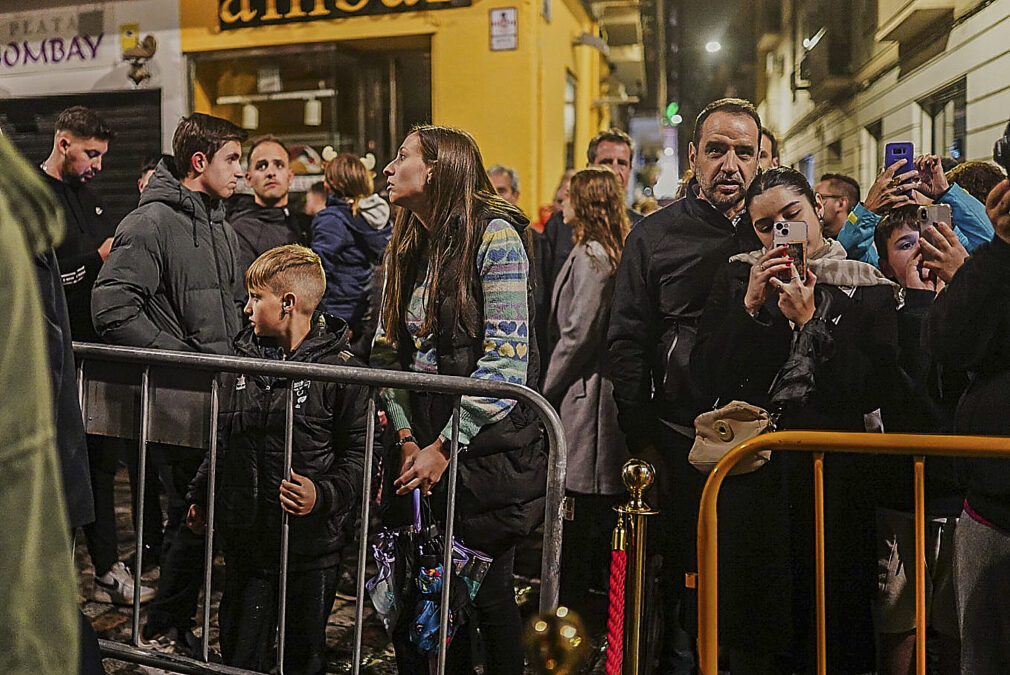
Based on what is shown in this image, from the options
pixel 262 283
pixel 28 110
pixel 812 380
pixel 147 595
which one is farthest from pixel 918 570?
pixel 28 110

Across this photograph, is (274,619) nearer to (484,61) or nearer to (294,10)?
(484,61)

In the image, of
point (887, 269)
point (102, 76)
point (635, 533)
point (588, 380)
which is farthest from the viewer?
point (102, 76)

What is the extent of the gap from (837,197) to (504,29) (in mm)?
1486

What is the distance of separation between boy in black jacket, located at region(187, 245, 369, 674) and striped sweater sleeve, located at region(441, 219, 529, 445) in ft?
1.40

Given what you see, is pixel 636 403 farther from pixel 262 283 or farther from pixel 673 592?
pixel 262 283

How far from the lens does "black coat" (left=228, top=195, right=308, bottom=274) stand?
4.23m

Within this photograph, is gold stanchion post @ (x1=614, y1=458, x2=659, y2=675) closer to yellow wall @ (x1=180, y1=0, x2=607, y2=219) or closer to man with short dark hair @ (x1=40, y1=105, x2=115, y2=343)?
yellow wall @ (x1=180, y1=0, x2=607, y2=219)

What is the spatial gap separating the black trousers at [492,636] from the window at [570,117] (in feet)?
7.51

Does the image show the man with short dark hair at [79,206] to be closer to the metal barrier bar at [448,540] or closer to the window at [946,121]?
the metal barrier bar at [448,540]

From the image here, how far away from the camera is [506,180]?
4.52 metres

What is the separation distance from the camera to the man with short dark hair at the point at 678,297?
3.59 m

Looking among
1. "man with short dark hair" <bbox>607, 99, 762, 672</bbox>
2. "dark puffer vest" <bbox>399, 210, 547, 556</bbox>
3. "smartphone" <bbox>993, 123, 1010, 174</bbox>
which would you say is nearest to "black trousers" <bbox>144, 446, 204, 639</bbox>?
"dark puffer vest" <bbox>399, 210, 547, 556</bbox>

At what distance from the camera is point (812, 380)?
11.1 ft

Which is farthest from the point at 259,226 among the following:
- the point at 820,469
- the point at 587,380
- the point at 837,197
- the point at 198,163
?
the point at 820,469
